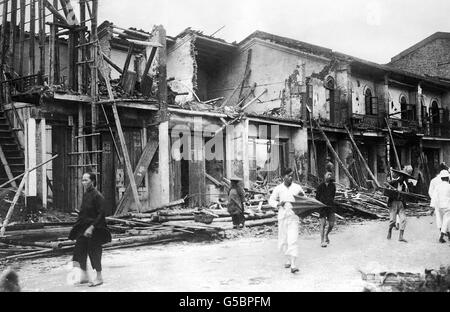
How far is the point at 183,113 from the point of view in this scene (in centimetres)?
1838

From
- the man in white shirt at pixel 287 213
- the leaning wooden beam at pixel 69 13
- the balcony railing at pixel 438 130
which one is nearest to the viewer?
the man in white shirt at pixel 287 213

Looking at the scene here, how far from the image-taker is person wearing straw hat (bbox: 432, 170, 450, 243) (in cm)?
1223

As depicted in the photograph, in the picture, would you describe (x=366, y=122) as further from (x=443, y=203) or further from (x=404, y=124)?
(x=443, y=203)

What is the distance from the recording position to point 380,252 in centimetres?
1061

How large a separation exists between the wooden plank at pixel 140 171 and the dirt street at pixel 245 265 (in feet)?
14.9

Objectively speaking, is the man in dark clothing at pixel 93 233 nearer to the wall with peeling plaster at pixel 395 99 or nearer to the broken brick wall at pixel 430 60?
the wall with peeling plaster at pixel 395 99

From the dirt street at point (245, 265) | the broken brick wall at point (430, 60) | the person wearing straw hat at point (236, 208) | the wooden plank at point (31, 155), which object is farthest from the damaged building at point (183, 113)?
the dirt street at point (245, 265)

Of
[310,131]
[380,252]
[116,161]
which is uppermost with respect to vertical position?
[310,131]

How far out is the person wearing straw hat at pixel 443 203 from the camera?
482 inches

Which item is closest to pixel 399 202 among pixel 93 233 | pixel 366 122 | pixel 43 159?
pixel 93 233

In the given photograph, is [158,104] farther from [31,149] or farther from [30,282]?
[30,282]

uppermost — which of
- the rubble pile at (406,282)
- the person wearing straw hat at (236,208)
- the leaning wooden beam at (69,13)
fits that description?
the leaning wooden beam at (69,13)

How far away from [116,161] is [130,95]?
2.27 m
